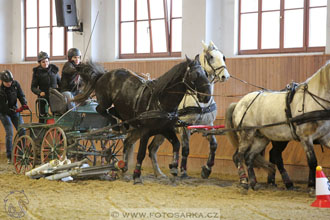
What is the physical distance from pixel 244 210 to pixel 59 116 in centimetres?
395

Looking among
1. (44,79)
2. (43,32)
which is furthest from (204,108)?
(43,32)

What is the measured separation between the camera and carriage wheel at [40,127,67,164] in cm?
866

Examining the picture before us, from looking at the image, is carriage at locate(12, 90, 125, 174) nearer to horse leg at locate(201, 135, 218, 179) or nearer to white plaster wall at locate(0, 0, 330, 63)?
horse leg at locate(201, 135, 218, 179)

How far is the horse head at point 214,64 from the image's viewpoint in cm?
805

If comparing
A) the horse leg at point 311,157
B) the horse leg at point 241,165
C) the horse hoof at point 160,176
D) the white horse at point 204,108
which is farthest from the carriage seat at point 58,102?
the horse leg at point 311,157

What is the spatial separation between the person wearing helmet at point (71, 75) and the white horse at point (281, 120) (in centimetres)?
257

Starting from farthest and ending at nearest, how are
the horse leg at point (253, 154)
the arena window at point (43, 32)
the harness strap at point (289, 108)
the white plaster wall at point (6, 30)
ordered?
1. the white plaster wall at point (6, 30)
2. the arena window at point (43, 32)
3. the horse leg at point (253, 154)
4. the harness strap at point (289, 108)

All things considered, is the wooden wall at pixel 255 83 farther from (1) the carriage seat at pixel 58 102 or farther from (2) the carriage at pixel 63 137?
(1) the carriage seat at pixel 58 102

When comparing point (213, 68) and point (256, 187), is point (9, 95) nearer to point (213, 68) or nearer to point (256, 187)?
point (213, 68)

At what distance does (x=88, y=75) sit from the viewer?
344 inches

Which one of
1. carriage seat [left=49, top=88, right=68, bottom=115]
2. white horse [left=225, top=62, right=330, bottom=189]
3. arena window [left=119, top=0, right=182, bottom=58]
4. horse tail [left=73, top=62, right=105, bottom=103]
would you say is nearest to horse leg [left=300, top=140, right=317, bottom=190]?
white horse [left=225, top=62, right=330, bottom=189]

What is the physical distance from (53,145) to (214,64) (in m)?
2.67

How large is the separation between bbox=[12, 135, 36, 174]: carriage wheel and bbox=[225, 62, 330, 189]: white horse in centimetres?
313

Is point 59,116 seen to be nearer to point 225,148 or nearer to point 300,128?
point 225,148
